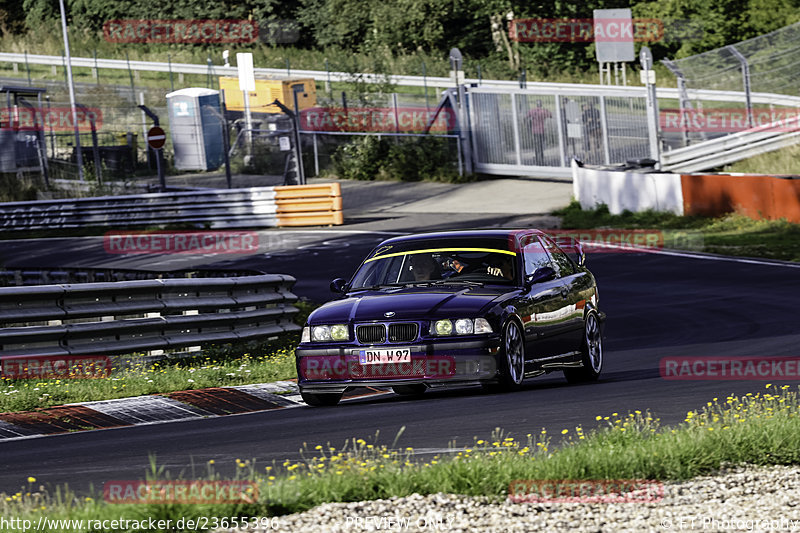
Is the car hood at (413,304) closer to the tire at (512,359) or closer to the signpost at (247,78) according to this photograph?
the tire at (512,359)

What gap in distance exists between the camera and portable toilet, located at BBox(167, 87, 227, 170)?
40.9 meters

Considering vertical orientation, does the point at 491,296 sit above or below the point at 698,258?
above

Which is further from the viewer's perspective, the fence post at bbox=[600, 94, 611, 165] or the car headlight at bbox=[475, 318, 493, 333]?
the fence post at bbox=[600, 94, 611, 165]

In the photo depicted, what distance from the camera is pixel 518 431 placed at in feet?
28.0

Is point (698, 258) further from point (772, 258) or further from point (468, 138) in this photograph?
point (468, 138)

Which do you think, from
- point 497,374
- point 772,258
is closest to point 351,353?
point 497,374

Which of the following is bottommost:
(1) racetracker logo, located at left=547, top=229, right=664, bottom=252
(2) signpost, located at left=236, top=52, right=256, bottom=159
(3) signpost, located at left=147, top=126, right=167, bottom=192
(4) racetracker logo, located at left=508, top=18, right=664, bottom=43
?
(1) racetracker logo, located at left=547, top=229, right=664, bottom=252

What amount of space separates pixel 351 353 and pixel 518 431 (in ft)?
7.35

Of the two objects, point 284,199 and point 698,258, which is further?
point 284,199

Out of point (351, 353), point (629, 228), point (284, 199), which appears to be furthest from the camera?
point (284, 199)

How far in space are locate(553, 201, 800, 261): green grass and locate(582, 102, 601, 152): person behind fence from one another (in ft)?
17.8

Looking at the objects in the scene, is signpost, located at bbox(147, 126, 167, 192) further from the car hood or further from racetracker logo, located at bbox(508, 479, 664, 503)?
racetracker logo, located at bbox(508, 479, 664, 503)

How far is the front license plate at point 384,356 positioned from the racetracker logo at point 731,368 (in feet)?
9.06

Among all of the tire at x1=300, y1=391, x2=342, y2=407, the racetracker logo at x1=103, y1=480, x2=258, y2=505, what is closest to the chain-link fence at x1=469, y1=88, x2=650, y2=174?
the tire at x1=300, y1=391, x2=342, y2=407
